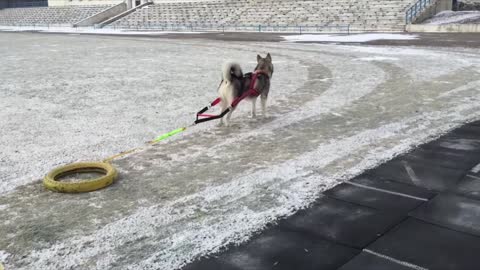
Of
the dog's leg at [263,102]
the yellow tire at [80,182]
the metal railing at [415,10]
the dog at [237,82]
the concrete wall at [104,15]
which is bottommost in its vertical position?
the yellow tire at [80,182]

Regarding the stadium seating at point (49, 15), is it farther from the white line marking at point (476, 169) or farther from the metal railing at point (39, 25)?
the white line marking at point (476, 169)

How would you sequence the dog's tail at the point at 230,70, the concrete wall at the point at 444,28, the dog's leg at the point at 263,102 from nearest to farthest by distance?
the dog's tail at the point at 230,70 → the dog's leg at the point at 263,102 → the concrete wall at the point at 444,28

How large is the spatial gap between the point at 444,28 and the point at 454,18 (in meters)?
2.76

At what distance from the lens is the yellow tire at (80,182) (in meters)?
4.95

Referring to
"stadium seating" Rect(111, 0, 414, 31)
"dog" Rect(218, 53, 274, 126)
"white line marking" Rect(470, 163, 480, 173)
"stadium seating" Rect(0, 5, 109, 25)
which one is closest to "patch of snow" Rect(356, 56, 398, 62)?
"dog" Rect(218, 53, 274, 126)

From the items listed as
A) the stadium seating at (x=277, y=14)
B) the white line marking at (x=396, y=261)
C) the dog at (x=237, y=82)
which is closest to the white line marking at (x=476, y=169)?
the white line marking at (x=396, y=261)

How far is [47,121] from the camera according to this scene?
27.2 feet

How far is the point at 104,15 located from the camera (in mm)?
65188

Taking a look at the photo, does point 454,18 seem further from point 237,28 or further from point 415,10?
point 237,28

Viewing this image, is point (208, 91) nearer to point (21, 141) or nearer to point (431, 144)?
point (21, 141)

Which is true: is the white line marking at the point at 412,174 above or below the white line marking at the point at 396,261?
above

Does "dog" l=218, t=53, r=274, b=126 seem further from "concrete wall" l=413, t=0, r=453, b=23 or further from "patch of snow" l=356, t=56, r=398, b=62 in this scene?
"concrete wall" l=413, t=0, r=453, b=23

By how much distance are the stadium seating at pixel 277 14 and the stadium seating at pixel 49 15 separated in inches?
419

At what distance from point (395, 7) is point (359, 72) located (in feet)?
88.9
